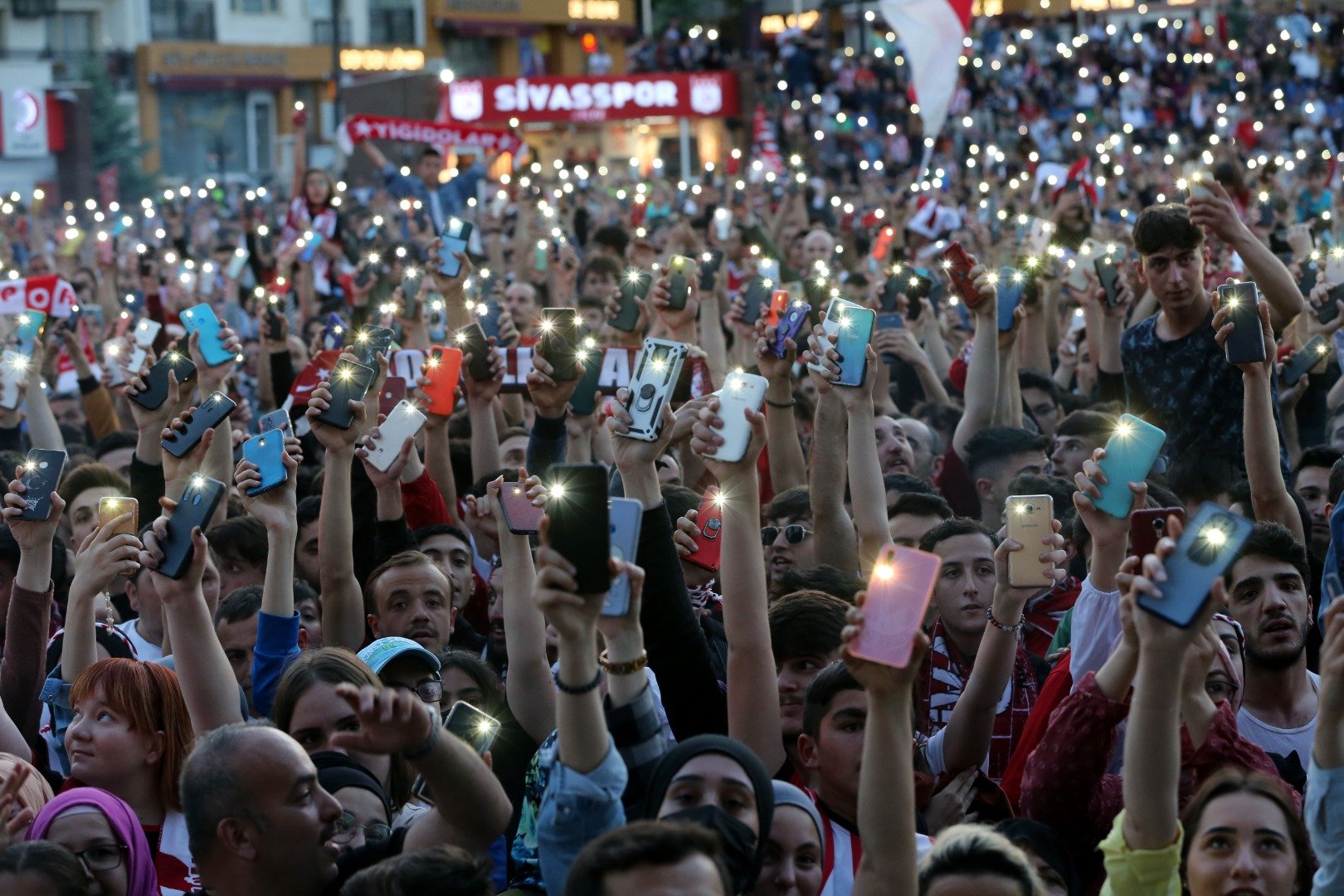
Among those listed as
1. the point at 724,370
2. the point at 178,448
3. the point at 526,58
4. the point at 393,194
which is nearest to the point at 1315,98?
the point at 393,194

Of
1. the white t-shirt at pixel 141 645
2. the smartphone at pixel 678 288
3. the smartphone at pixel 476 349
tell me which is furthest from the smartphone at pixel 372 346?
the smartphone at pixel 678 288

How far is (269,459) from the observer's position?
5.07m

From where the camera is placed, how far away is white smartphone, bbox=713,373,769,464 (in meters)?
4.29

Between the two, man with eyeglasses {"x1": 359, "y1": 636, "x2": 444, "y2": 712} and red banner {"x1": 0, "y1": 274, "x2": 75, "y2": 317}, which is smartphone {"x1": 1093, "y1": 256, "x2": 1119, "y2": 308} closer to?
man with eyeglasses {"x1": 359, "y1": 636, "x2": 444, "y2": 712}

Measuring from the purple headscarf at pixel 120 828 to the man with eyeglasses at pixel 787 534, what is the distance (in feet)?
7.64

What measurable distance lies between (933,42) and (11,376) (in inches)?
312

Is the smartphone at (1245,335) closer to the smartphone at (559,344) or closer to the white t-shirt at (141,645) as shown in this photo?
the smartphone at (559,344)

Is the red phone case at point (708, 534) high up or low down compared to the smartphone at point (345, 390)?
down

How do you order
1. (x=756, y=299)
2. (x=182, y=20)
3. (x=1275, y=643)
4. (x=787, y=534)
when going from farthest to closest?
(x=182, y=20)
(x=756, y=299)
(x=787, y=534)
(x=1275, y=643)

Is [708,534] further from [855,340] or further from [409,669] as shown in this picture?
[409,669]

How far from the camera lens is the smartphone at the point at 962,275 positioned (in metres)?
6.93

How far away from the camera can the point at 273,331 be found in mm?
8867

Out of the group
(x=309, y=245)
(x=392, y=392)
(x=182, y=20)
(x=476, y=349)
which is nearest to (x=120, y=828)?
(x=392, y=392)

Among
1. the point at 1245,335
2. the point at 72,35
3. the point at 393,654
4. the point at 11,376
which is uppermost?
the point at 72,35
